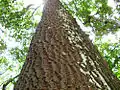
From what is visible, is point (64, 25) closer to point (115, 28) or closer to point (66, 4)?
point (115, 28)

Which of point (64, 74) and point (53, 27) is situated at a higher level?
point (53, 27)

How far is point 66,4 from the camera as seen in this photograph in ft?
35.5

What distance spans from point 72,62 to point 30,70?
506 mm

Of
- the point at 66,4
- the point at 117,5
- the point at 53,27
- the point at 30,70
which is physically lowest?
the point at 30,70

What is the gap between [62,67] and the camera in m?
2.05

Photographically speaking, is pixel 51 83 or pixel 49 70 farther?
pixel 49 70

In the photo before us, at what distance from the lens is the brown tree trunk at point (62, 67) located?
181cm

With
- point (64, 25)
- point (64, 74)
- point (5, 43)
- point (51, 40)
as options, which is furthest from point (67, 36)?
point (5, 43)

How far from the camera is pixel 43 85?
1.81m

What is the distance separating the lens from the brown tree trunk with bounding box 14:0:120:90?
181 cm

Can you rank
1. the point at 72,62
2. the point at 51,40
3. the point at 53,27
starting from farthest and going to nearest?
the point at 53,27 → the point at 51,40 → the point at 72,62

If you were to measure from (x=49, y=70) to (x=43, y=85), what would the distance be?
0.26 meters

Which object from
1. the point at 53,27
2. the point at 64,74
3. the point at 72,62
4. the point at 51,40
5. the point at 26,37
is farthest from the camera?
the point at 26,37

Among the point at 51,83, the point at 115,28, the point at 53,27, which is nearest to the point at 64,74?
the point at 51,83
